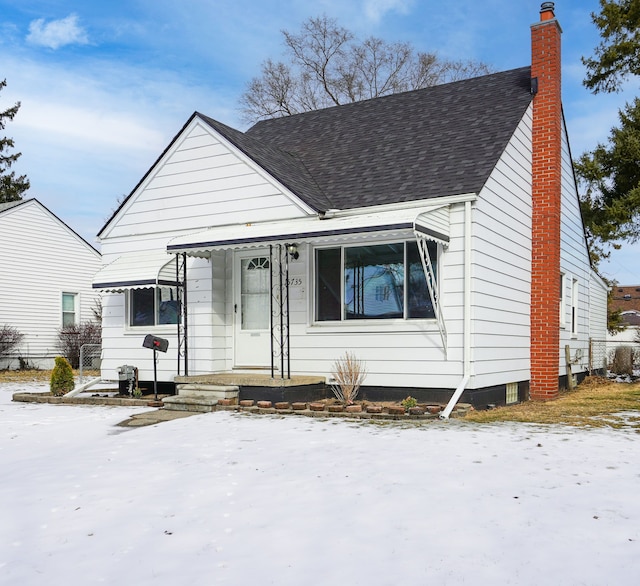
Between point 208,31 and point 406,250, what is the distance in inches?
328

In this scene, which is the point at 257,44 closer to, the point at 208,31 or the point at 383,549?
the point at 208,31

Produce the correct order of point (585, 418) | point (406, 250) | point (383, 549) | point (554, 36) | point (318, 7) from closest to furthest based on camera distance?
point (383, 549) < point (585, 418) < point (406, 250) < point (554, 36) < point (318, 7)

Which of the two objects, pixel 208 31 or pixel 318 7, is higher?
pixel 318 7

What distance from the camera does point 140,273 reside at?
41.3 ft

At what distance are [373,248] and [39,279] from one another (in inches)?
779

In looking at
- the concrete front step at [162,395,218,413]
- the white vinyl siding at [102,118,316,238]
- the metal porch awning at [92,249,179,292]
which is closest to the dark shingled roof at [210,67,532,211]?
the white vinyl siding at [102,118,316,238]

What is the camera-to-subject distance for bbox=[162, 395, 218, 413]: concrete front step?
35.1 feet

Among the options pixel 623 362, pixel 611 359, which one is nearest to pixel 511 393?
pixel 623 362

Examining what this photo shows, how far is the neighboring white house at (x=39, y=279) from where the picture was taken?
2589 cm

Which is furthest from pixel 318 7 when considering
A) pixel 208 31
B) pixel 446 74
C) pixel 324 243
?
pixel 324 243

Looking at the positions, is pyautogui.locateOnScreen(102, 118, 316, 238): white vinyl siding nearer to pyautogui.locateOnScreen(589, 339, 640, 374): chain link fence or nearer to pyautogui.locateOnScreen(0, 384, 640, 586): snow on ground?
pyautogui.locateOnScreen(0, 384, 640, 586): snow on ground

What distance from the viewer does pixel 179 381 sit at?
38.3 feet

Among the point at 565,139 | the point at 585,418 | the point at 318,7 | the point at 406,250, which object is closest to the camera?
the point at 585,418

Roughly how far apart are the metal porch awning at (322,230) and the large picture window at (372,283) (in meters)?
0.49
